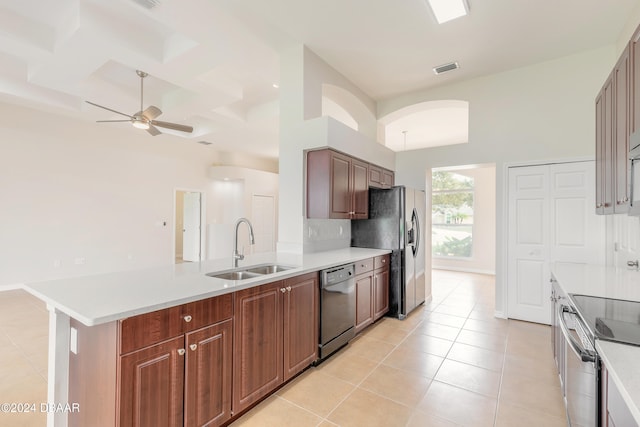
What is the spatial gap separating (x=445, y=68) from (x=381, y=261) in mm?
2744

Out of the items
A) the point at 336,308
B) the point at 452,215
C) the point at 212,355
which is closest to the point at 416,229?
the point at 336,308

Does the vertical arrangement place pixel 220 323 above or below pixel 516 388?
above

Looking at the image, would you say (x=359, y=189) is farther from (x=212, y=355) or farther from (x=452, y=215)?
(x=452, y=215)

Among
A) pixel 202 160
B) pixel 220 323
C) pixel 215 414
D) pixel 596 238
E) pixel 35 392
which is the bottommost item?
pixel 35 392

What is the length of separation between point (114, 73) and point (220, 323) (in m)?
4.32

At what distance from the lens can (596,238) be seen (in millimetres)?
3480

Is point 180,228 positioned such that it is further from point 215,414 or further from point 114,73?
point 215,414

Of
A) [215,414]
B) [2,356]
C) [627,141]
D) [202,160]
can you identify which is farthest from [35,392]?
[202,160]

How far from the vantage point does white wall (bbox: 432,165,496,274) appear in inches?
275

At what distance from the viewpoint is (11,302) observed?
4.34 meters

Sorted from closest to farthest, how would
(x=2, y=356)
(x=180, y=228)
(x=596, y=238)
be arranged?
(x=2, y=356) → (x=596, y=238) → (x=180, y=228)

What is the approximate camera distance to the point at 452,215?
305 inches

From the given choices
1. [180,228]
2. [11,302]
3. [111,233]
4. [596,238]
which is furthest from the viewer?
[180,228]

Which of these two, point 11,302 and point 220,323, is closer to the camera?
point 220,323
